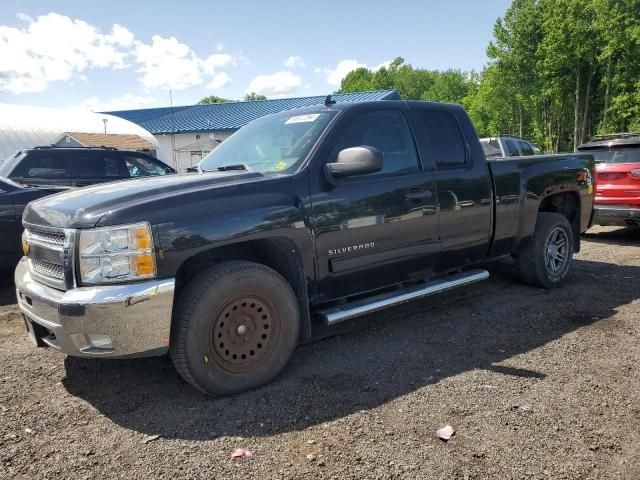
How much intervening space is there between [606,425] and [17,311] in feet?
17.6

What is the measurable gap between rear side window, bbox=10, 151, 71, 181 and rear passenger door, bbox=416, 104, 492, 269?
262 inches

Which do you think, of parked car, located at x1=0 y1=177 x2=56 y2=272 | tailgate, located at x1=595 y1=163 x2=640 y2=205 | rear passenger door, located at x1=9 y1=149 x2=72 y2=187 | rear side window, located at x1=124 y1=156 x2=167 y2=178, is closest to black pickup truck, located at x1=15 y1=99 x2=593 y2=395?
parked car, located at x1=0 y1=177 x2=56 y2=272

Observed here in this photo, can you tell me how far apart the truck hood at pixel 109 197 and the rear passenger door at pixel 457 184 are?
1.71m

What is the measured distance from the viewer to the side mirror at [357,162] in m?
3.40

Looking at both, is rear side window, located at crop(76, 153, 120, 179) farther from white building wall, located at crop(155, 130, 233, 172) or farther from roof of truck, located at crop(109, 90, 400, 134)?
white building wall, located at crop(155, 130, 233, 172)

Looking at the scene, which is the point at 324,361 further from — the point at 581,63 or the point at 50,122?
the point at 581,63

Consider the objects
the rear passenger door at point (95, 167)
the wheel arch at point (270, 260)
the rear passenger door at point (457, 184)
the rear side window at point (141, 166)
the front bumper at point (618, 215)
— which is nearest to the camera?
the wheel arch at point (270, 260)

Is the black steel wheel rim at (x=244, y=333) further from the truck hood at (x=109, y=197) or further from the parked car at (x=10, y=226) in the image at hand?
the parked car at (x=10, y=226)

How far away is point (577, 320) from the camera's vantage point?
4.60 meters

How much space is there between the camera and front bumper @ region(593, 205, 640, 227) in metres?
7.92

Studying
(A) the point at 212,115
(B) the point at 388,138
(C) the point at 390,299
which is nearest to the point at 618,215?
(B) the point at 388,138

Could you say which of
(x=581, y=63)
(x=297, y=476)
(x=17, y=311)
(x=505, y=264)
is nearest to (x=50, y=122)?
(x=17, y=311)

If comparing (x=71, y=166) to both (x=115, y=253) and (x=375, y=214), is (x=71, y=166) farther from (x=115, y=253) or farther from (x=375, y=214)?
(x=375, y=214)

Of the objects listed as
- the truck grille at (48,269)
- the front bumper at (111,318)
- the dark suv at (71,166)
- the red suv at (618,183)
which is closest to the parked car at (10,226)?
the dark suv at (71,166)
